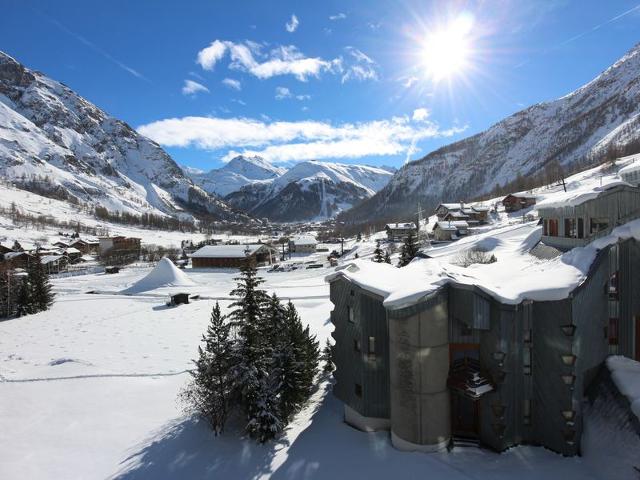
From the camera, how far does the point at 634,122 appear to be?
17375cm

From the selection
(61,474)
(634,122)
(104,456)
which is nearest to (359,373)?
(104,456)

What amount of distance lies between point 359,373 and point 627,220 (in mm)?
13529

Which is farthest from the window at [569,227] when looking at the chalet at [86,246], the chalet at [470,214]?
the chalet at [86,246]

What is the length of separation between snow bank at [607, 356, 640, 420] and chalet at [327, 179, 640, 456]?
47cm

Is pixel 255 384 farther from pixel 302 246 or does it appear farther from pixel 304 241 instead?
pixel 304 241

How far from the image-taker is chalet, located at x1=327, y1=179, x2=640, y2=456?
44.7ft

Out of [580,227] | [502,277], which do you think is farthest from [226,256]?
[580,227]

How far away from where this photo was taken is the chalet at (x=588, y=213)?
53.7ft

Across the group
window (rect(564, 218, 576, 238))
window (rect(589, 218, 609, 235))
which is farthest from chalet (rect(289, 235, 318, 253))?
window (rect(589, 218, 609, 235))

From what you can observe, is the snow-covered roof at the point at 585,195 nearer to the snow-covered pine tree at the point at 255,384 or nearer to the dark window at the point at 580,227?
the dark window at the point at 580,227

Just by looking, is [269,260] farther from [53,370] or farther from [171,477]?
[171,477]

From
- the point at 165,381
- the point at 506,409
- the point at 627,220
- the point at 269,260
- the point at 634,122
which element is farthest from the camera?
the point at 634,122

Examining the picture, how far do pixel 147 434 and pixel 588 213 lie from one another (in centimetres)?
2423

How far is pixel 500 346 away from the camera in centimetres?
1383
